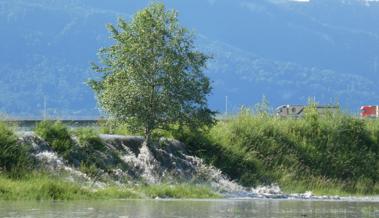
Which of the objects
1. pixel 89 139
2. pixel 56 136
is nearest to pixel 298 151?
pixel 89 139

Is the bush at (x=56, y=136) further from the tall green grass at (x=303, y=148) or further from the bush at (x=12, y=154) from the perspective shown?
the tall green grass at (x=303, y=148)

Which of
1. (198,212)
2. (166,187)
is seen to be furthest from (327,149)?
(198,212)

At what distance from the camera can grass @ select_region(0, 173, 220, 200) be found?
2325 cm

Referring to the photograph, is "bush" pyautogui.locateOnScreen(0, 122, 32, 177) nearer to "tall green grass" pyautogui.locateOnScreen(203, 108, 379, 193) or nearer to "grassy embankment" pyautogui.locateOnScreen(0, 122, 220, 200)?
Result: "grassy embankment" pyautogui.locateOnScreen(0, 122, 220, 200)

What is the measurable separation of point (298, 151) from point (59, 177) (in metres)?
14.2

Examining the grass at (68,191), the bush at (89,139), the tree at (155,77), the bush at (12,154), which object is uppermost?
the tree at (155,77)

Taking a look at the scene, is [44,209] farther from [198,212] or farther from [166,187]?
[166,187]

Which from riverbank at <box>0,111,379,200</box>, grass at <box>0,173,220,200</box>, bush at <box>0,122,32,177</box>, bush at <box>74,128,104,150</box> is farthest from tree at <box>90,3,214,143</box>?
bush at <box>0,122,32,177</box>

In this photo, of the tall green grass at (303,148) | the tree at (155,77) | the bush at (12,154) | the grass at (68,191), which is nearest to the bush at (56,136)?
the bush at (12,154)

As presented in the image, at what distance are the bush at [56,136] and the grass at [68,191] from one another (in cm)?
253

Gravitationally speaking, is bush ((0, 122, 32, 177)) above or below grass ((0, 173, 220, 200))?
above

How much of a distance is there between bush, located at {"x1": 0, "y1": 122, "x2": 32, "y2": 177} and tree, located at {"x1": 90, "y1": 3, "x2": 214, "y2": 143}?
5330 millimetres

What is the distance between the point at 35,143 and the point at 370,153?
1650 centimetres

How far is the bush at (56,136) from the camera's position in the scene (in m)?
28.7
